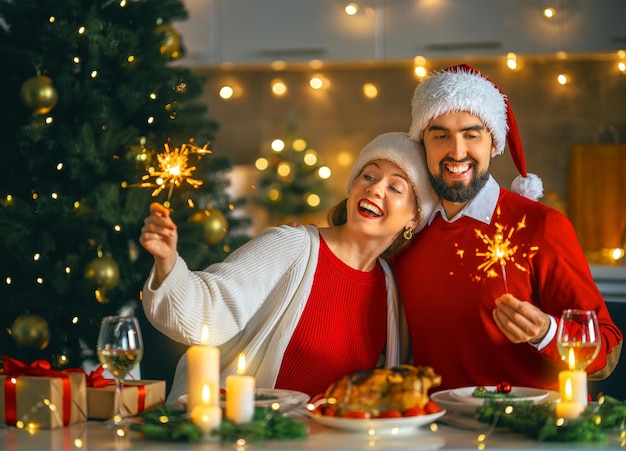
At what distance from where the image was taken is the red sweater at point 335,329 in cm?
214

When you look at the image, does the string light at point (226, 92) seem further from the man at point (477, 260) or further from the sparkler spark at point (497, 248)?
the sparkler spark at point (497, 248)

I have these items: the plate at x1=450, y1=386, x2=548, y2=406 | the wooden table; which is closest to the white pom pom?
the plate at x1=450, y1=386, x2=548, y2=406

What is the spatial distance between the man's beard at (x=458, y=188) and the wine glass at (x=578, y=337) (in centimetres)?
69

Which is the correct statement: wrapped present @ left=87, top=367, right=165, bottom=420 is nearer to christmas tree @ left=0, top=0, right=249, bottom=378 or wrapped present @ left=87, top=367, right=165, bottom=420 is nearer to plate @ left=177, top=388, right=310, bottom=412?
plate @ left=177, top=388, right=310, bottom=412

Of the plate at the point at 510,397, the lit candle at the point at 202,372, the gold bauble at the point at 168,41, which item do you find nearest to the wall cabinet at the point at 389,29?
the gold bauble at the point at 168,41

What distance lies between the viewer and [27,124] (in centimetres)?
281

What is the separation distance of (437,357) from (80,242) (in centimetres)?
121

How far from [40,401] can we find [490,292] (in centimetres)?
106

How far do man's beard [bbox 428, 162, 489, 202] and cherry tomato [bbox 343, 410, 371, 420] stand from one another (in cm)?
85

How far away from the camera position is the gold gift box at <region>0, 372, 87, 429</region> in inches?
61.1

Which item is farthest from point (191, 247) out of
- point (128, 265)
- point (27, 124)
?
point (27, 124)

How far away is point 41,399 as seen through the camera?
1.56 m

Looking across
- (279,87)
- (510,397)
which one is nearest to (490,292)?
(510,397)

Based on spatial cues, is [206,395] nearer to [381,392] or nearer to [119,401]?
[119,401]
